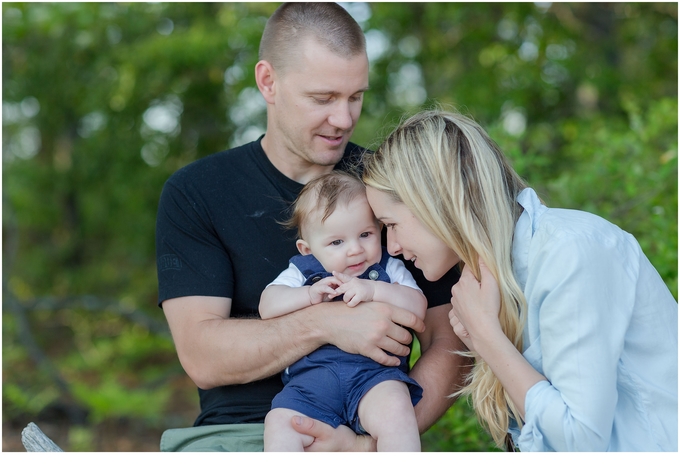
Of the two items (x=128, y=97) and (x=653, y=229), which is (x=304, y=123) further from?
(x=128, y=97)

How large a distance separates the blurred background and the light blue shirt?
3268mm

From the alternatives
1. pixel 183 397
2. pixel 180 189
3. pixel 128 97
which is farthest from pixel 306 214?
pixel 183 397

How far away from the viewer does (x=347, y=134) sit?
2.70 metres

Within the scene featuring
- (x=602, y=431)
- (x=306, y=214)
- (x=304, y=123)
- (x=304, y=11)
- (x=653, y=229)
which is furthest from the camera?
(x=653, y=229)

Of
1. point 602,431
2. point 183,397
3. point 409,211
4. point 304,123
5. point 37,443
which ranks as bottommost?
point 183,397

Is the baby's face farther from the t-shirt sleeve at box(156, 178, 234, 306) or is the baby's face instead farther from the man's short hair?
the man's short hair

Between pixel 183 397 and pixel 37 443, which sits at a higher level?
pixel 37 443

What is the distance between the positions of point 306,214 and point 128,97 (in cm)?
480

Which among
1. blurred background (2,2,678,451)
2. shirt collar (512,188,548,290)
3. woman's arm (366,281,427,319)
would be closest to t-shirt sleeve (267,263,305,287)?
woman's arm (366,281,427,319)

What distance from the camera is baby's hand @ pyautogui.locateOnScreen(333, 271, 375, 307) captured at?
225 cm

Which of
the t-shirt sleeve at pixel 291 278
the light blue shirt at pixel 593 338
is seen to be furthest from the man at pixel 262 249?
the light blue shirt at pixel 593 338

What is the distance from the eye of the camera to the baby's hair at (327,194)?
2322mm

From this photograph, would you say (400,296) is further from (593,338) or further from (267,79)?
(267,79)

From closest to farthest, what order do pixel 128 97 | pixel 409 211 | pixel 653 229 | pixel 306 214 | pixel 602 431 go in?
pixel 602 431 < pixel 409 211 < pixel 306 214 < pixel 653 229 < pixel 128 97
